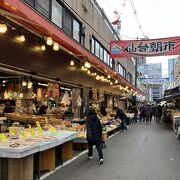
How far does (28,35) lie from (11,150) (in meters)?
4.15

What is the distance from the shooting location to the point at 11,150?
7.31 meters

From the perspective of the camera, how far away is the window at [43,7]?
46.0 feet

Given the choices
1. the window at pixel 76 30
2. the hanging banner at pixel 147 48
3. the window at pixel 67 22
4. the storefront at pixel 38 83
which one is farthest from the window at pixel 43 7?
the hanging banner at pixel 147 48

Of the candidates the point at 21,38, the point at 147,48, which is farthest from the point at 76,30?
the point at 21,38

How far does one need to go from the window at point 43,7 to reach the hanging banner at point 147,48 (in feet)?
23.7

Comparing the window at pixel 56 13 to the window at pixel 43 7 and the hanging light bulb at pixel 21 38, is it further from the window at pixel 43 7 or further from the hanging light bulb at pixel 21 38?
the hanging light bulb at pixel 21 38

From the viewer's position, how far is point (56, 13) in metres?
16.1

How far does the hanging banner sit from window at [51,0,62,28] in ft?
18.6

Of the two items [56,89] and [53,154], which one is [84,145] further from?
[53,154]

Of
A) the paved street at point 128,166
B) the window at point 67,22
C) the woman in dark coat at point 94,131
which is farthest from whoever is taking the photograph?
the window at point 67,22

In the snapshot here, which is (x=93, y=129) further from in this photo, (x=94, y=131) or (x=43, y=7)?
(x=43, y=7)

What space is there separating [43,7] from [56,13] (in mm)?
1649

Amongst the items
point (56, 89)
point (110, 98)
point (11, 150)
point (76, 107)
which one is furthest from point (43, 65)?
point (110, 98)

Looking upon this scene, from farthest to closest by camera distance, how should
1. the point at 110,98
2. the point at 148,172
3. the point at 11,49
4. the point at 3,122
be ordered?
the point at 110,98 → the point at 3,122 → the point at 11,49 → the point at 148,172
